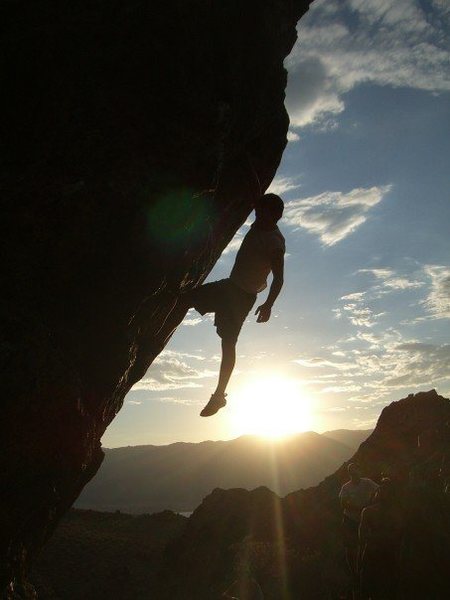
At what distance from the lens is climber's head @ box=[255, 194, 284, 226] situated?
649 cm

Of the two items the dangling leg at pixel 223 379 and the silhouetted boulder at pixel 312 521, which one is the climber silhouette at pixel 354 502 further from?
the dangling leg at pixel 223 379

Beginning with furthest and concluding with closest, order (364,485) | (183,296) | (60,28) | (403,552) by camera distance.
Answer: (403,552) → (364,485) → (183,296) → (60,28)

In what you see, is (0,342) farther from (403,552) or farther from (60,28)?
(403,552)

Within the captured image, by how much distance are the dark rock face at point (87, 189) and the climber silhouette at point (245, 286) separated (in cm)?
82

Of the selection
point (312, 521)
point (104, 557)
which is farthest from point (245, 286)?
point (104, 557)

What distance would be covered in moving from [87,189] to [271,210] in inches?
108

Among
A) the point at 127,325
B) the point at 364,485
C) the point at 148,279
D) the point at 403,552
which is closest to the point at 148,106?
the point at 148,279

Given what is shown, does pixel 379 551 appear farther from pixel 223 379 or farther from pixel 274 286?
pixel 274 286

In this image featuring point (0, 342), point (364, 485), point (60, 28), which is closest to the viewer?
point (0, 342)

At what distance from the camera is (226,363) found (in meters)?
6.80

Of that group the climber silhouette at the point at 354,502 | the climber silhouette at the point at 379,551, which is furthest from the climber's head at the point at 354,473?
the climber silhouette at the point at 379,551

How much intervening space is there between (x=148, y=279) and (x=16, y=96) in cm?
280

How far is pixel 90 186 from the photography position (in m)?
5.12

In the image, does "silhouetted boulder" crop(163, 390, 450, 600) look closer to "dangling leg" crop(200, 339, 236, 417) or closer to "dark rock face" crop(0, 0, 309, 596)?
"dangling leg" crop(200, 339, 236, 417)
